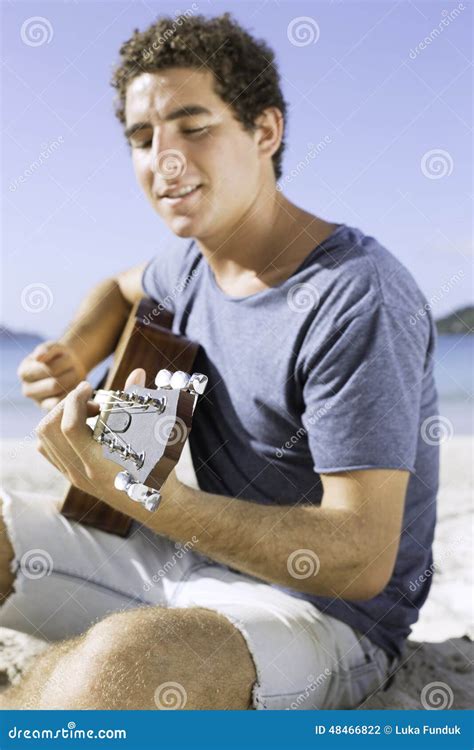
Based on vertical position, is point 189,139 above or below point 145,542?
above

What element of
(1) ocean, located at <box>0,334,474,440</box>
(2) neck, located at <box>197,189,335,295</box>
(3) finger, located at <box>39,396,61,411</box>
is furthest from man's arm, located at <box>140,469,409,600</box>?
(1) ocean, located at <box>0,334,474,440</box>

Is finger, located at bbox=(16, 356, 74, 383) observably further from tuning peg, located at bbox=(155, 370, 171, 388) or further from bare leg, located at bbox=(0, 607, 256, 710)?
tuning peg, located at bbox=(155, 370, 171, 388)

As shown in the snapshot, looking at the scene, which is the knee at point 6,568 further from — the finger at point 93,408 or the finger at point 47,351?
the finger at point 93,408

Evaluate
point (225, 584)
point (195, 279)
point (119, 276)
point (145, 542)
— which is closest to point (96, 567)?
point (145, 542)

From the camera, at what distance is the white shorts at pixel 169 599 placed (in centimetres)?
173

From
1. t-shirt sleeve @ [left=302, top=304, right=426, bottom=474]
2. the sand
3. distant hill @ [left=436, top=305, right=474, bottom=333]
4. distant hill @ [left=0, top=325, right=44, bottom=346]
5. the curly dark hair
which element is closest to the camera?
t-shirt sleeve @ [left=302, top=304, right=426, bottom=474]

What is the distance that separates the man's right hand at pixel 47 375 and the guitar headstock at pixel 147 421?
93cm

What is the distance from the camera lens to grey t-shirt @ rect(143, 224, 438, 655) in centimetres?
173

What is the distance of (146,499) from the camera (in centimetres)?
129

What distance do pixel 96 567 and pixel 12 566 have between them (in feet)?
0.67

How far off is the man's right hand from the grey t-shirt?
416 mm

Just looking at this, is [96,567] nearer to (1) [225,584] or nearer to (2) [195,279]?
(1) [225,584]

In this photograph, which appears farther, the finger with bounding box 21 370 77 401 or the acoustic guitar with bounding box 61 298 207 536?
the finger with bounding box 21 370 77 401

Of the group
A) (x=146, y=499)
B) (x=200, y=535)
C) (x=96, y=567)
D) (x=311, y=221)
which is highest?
(x=311, y=221)
